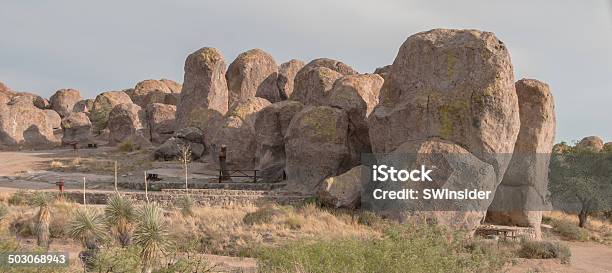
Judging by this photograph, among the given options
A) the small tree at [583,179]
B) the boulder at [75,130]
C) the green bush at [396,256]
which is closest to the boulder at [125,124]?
the boulder at [75,130]

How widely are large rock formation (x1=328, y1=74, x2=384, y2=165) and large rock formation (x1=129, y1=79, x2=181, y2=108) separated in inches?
1575

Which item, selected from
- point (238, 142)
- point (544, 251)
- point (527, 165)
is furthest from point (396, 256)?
point (238, 142)

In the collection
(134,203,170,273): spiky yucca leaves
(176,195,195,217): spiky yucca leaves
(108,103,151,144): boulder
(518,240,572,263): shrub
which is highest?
(108,103,151,144): boulder

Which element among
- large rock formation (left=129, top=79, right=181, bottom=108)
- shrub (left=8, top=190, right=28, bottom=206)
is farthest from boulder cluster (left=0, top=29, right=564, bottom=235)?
large rock formation (left=129, top=79, right=181, bottom=108)

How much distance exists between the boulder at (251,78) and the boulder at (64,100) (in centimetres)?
3767

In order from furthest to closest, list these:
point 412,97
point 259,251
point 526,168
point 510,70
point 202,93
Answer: point 202,93 < point 526,168 < point 412,97 < point 510,70 < point 259,251

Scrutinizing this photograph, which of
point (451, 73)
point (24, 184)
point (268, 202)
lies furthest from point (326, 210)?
point (24, 184)

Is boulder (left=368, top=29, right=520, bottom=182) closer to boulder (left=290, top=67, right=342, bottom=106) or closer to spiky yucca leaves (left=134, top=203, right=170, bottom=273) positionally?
boulder (left=290, top=67, right=342, bottom=106)

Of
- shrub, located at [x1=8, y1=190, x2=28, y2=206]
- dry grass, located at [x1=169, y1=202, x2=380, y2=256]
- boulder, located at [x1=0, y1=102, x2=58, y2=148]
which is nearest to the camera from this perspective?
dry grass, located at [x1=169, y1=202, x2=380, y2=256]

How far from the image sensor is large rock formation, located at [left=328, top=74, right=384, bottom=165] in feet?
103

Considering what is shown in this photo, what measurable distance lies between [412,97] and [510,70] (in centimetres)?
462

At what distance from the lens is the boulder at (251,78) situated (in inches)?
2111

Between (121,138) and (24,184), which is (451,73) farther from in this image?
(121,138)

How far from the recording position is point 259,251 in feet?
62.4
